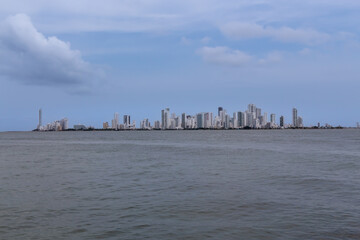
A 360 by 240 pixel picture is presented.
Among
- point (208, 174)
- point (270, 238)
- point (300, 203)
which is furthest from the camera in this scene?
point (208, 174)

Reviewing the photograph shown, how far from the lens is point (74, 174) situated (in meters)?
28.9

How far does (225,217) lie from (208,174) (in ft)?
45.1

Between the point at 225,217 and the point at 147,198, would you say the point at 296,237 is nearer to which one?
the point at 225,217

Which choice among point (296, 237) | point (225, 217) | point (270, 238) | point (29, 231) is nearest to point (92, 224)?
point (29, 231)

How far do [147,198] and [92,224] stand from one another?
17.4 feet

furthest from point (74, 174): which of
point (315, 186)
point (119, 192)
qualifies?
point (315, 186)

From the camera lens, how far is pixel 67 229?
41.5ft

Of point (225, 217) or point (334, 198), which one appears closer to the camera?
point (225, 217)

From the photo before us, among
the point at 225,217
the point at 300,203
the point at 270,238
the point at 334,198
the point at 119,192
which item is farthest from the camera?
the point at 119,192

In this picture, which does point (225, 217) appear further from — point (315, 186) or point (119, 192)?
point (315, 186)

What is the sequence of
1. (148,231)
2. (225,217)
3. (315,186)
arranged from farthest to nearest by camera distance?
(315,186)
(225,217)
(148,231)

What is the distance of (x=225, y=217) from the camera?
14242 mm

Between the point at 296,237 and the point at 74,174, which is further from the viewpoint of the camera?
the point at 74,174

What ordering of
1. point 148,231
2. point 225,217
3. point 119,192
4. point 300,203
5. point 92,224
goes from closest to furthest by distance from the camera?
point 148,231 → point 92,224 → point 225,217 → point 300,203 → point 119,192
